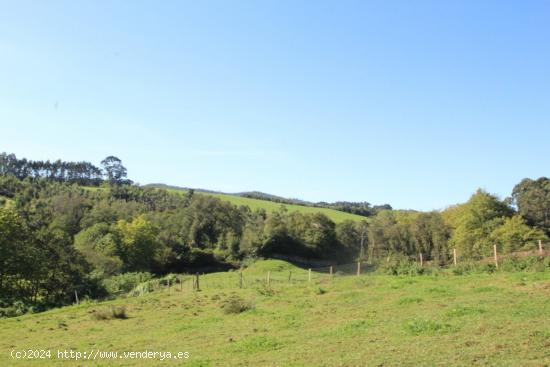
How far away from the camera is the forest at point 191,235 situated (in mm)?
46406

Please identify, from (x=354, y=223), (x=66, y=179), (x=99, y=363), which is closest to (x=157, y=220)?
(x=354, y=223)

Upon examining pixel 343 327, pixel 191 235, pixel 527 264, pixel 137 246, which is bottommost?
pixel 343 327

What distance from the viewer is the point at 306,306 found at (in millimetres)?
24203

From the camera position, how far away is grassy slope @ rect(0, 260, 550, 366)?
12367 mm

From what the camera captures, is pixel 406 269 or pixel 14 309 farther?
pixel 14 309

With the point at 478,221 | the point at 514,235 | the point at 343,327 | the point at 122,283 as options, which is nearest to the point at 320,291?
the point at 343,327

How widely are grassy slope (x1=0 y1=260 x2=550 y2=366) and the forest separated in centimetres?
1595

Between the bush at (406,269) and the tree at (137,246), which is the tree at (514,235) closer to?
the bush at (406,269)

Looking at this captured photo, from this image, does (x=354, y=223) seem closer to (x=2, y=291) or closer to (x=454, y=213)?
(x=454, y=213)

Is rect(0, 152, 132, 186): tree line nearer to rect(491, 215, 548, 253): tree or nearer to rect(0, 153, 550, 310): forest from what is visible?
rect(0, 153, 550, 310): forest

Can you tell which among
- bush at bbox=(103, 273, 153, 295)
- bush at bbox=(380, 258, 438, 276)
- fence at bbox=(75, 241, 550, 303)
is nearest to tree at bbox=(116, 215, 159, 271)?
bush at bbox=(103, 273, 153, 295)

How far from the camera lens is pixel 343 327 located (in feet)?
56.1

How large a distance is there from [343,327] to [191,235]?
86.4 meters

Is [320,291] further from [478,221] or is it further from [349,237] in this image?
[349,237]
